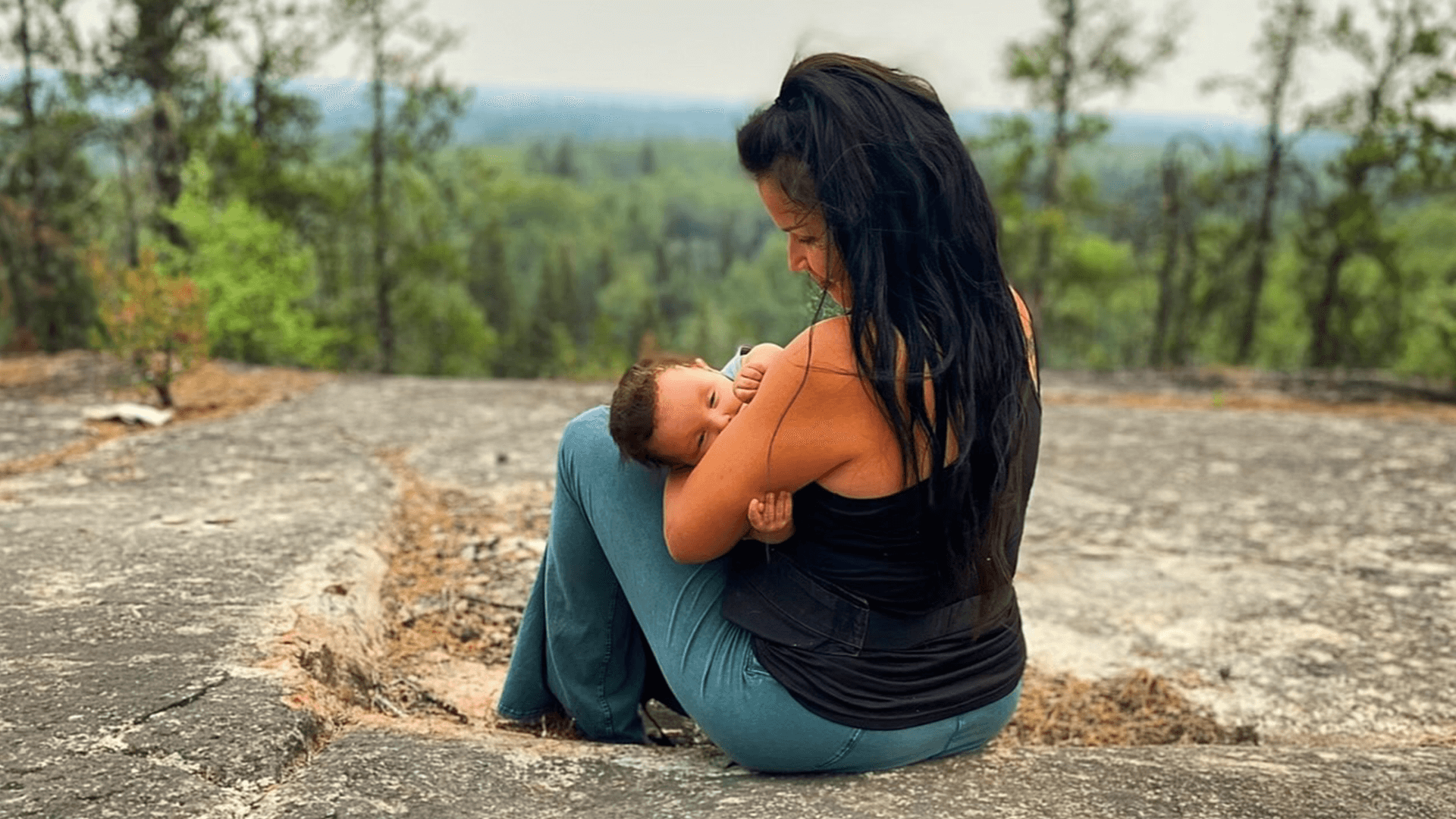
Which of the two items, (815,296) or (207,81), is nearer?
(815,296)

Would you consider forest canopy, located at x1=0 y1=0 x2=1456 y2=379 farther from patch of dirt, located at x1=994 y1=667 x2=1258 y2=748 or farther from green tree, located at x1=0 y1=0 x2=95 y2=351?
patch of dirt, located at x1=994 y1=667 x2=1258 y2=748

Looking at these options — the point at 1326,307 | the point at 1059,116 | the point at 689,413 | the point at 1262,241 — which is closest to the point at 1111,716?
the point at 689,413

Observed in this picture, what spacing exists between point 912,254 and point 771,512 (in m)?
0.47

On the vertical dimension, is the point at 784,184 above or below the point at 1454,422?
above

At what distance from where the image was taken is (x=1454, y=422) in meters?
6.22

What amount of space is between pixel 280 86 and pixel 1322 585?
1287 cm

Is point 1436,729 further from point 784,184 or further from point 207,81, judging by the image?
point 207,81

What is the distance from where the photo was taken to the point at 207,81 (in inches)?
466

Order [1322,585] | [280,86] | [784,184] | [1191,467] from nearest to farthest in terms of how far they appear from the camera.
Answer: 1. [784,184]
2. [1322,585]
3. [1191,467]
4. [280,86]

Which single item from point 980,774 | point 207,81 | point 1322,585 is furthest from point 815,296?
point 207,81

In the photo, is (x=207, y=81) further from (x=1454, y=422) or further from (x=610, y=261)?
(x=610, y=261)

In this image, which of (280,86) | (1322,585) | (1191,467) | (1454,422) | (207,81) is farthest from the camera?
(280,86)

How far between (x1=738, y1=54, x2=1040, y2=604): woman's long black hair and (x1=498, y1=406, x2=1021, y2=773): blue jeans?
0.42 metres

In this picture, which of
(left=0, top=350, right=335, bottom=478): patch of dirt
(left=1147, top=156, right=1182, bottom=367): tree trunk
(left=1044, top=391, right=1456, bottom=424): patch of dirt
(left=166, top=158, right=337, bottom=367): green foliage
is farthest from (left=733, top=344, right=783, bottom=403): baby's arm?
(left=1147, top=156, right=1182, bottom=367): tree trunk
